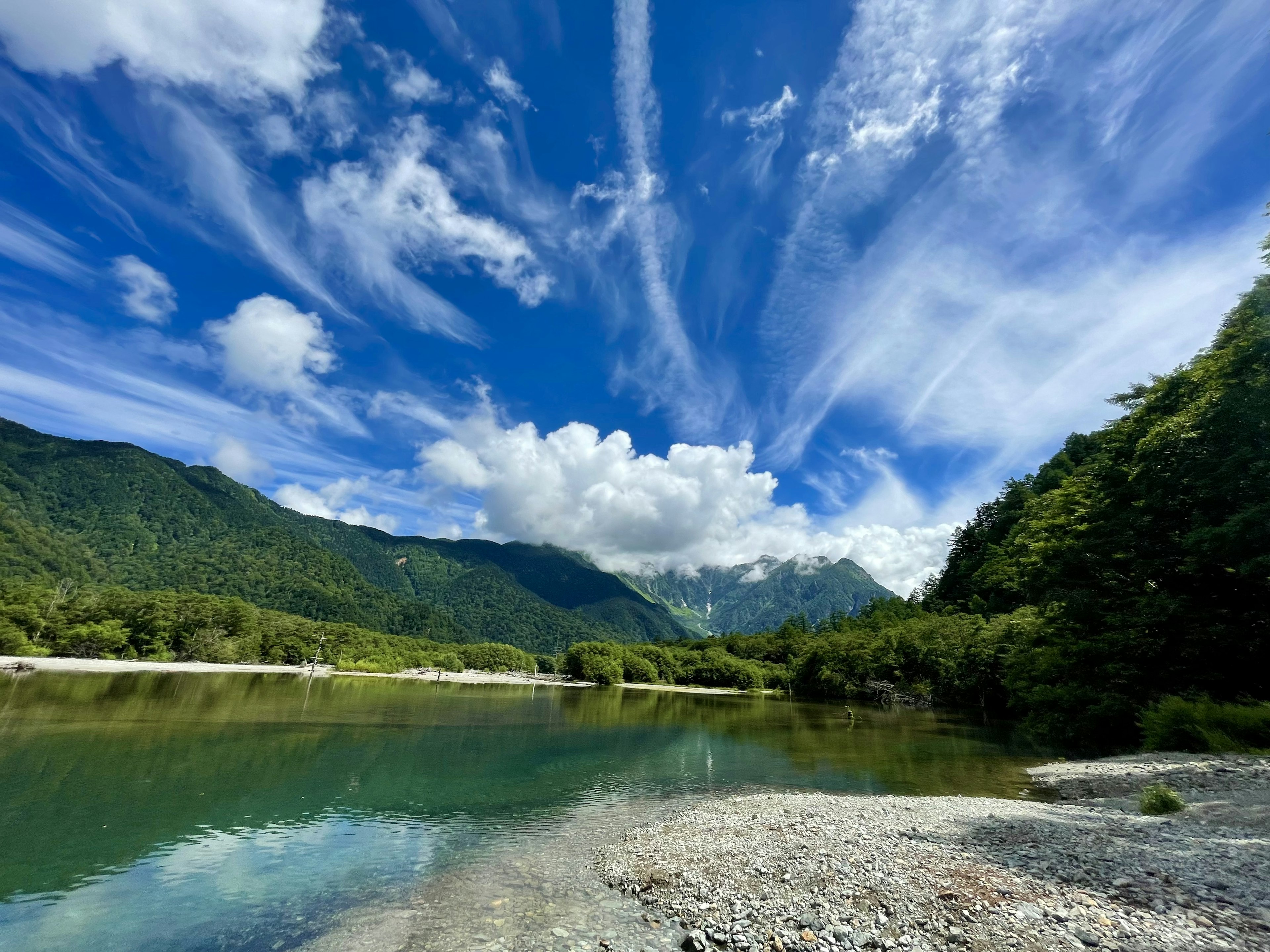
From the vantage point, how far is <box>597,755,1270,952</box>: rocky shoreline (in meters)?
9.09

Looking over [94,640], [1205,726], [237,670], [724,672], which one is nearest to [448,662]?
[237,670]

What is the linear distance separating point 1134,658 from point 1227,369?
1648 cm

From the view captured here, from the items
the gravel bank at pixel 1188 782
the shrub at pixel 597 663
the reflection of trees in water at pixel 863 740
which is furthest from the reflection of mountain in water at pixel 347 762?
the shrub at pixel 597 663

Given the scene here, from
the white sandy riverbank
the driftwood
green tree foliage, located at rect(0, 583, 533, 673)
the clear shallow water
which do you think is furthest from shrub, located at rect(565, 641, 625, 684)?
the clear shallow water

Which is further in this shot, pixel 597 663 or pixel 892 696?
pixel 597 663

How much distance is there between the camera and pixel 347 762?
103 feet

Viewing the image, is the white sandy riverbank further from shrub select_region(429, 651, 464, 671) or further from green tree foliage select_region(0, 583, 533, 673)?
shrub select_region(429, 651, 464, 671)

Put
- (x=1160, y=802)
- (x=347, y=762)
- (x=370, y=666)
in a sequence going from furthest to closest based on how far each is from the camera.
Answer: (x=370, y=666) < (x=347, y=762) < (x=1160, y=802)

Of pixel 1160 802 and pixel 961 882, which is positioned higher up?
pixel 1160 802

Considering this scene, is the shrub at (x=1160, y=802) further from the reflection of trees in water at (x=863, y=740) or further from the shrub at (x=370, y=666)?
the shrub at (x=370, y=666)

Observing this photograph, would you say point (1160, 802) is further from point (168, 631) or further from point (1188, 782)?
point (168, 631)

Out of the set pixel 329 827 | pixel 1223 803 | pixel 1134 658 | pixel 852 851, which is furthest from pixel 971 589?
pixel 329 827

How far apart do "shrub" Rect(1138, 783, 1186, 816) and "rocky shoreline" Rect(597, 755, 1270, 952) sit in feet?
1.59

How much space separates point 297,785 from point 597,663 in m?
137
